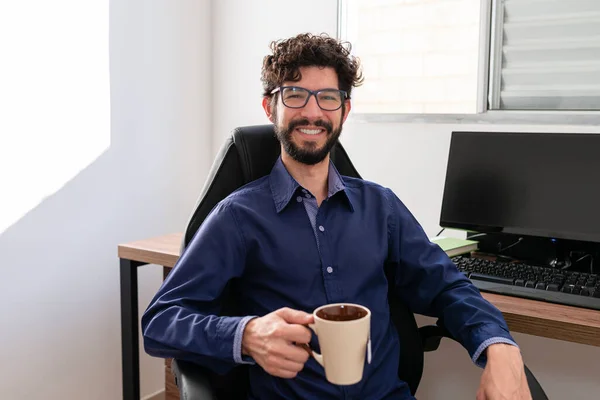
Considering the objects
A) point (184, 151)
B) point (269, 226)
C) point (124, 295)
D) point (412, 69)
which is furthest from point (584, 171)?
point (184, 151)

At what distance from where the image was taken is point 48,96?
80.8 inches

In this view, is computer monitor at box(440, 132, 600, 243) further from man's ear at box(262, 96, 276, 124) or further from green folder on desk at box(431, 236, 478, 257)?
man's ear at box(262, 96, 276, 124)

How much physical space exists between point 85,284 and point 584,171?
161cm

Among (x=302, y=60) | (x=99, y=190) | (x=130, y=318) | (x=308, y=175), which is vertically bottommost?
(x=130, y=318)

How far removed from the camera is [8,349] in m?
2.00

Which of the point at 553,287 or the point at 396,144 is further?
the point at 396,144

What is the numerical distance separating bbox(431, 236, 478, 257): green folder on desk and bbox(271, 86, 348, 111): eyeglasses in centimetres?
59

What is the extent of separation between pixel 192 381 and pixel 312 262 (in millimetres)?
340

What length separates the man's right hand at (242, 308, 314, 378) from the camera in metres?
0.97

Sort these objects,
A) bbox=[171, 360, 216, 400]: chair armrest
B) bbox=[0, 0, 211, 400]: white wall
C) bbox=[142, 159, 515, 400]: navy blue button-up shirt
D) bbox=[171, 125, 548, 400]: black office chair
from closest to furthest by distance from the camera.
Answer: bbox=[171, 360, 216, 400]: chair armrest, bbox=[142, 159, 515, 400]: navy blue button-up shirt, bbox=[171, 125, 548, 400]: black office chair, bbox=[0, 0, 211, 400]: white wall

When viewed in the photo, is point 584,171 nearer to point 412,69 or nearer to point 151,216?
point 412,69

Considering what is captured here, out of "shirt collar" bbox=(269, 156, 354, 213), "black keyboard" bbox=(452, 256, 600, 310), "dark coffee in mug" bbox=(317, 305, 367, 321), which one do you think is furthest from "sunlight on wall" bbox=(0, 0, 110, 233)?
"dark coffee in mug" bbox=(317, 305, 367, 321)

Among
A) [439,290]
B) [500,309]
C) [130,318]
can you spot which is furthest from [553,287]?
[130,318]

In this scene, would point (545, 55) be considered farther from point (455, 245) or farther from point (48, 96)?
point (48, 96)
